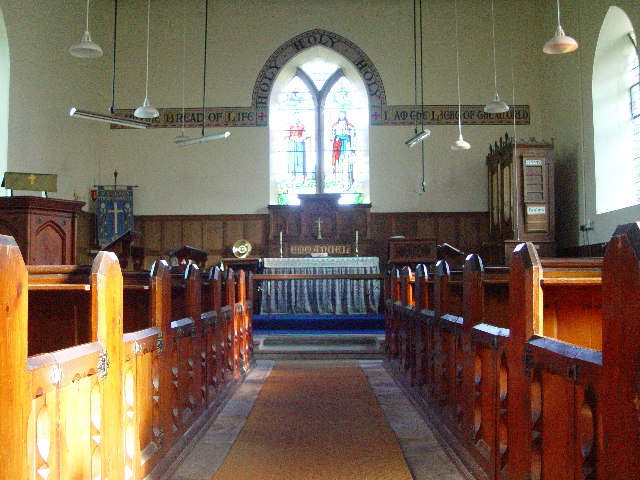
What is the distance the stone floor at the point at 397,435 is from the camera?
2.79 meters

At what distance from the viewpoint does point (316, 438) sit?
337cm

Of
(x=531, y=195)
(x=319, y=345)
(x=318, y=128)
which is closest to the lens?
(x=319, y=345)

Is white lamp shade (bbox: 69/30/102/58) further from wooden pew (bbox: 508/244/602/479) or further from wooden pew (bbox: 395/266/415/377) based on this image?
wooden pew (bbox: 508/244/602/479)

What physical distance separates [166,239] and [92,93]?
117 inches

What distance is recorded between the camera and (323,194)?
11.5 m

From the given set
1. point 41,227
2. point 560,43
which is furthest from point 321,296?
point 560,43

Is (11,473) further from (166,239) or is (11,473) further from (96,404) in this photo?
(166,239)

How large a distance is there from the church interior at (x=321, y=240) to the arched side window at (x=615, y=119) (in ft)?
0.12

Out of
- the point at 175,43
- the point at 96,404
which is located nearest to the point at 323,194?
the point at 175,43

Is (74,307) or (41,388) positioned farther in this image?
(74,307)

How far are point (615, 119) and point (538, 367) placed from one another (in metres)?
8.79

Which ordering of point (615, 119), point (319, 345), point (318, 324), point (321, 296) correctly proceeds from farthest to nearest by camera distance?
point (615, 119), point (321, 296), point (318, 324), point (319, 345)

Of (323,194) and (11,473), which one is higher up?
(323,194)

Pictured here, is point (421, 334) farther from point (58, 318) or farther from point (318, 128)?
point (318, 128)
